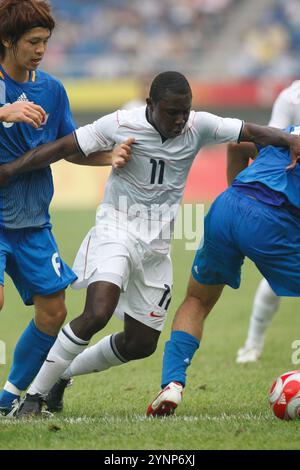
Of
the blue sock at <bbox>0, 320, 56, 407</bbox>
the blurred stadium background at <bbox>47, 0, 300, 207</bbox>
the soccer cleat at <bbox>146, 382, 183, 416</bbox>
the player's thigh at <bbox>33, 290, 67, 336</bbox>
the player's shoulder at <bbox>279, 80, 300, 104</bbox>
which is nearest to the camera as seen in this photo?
the soccer cleat at <bbox>146, 382, 183, 416</bbox>

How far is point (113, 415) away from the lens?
5.54m

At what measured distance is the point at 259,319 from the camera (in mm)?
8109

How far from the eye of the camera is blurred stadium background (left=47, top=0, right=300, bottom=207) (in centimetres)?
2927

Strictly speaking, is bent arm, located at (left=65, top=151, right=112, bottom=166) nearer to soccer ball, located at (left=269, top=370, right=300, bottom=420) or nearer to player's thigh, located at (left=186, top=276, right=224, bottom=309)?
player's thigh, located at (left=186, top=276, right=224, bottom=309)

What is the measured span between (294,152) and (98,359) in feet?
6.20

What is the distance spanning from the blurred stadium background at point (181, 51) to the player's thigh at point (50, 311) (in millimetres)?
20856

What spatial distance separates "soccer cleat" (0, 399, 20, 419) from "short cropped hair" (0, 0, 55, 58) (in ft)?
7.13

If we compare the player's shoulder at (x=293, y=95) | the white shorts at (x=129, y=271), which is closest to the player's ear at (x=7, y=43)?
the white shorts at (x=129, y=271)

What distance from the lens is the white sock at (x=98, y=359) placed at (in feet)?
19.4

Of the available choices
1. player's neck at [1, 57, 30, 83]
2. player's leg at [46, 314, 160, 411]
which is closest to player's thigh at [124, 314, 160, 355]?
player's leg at [46, 314, 160, 411]

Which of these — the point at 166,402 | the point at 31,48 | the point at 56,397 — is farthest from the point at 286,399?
the point at 31,48

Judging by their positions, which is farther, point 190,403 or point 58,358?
point 190,403

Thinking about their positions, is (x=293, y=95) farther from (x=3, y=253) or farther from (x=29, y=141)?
(x=3, y=253)
